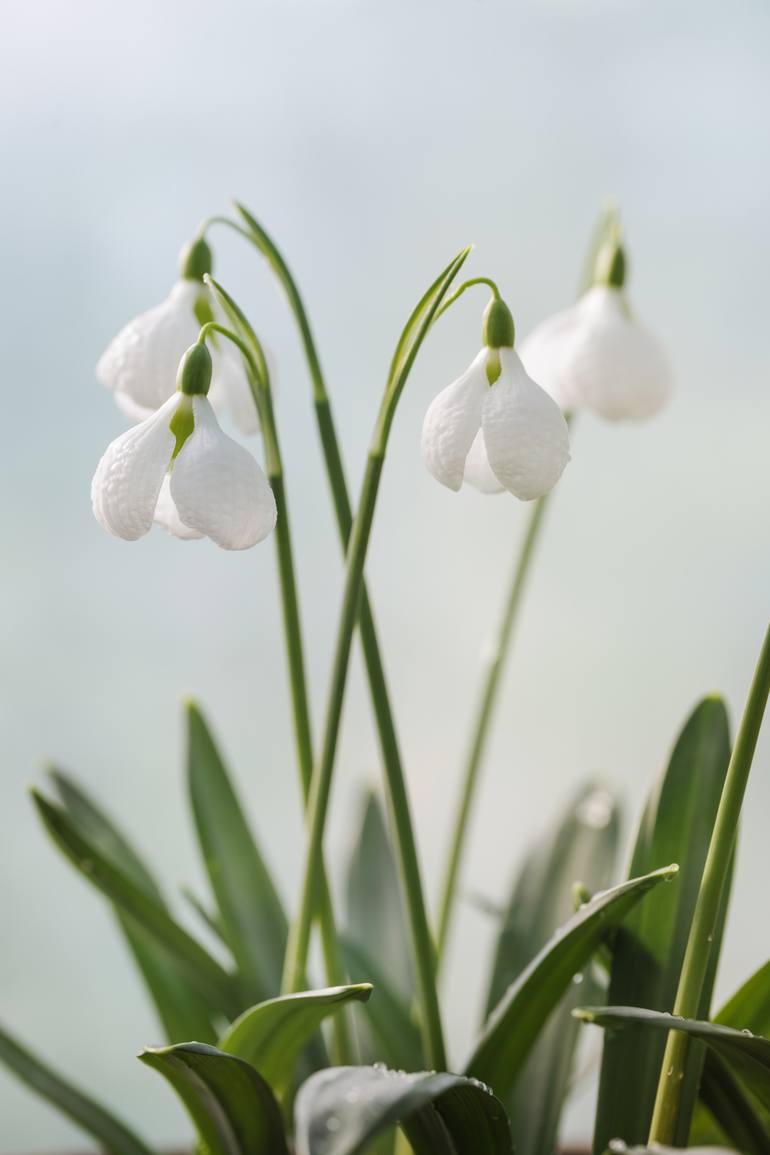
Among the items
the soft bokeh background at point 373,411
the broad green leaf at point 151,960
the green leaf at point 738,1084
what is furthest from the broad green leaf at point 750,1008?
the soft bokeh background at point 373,411

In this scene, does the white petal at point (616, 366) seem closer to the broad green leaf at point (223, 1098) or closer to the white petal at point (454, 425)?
the white petal at point (454, 425)

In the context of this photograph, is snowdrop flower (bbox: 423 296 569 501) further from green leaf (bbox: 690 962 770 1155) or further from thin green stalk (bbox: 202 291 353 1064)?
green leaf (bbox: 690 962 770 1155)

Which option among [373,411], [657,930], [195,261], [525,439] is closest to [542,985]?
[657,930]

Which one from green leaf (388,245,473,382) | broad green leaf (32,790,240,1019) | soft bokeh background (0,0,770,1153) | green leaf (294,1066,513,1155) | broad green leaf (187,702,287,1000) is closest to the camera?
green leaf (294,1066,513,1155)

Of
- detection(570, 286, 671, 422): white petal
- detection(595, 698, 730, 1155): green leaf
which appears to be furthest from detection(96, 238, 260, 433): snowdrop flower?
detection(595, 698, 730, 1155): green leaf

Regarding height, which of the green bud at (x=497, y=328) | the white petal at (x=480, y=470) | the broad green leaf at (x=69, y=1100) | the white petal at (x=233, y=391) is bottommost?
the broad green leaf at (x=69, y=1100)

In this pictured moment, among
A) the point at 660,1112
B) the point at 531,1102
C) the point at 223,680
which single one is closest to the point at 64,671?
the point at 223,680
